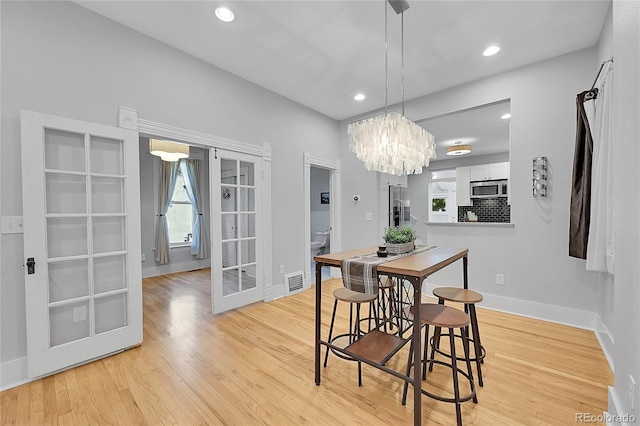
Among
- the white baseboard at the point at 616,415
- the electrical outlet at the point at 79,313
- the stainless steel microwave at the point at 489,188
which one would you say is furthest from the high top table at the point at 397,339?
the stainless steel microwave at the point at 489,188

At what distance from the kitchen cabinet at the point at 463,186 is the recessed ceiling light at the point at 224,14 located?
22.0 feet

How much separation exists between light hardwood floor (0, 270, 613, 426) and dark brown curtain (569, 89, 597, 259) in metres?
0.92

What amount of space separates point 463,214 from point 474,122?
3.22 metres

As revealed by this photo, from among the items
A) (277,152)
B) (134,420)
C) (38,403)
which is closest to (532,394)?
(134,420)

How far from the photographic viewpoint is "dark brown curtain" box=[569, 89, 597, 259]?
2.39 m

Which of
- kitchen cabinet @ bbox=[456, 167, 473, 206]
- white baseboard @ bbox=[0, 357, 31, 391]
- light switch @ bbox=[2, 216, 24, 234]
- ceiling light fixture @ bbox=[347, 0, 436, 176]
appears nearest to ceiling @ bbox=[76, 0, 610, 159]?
ceiling light fixture @ bbox=[347, 0, 436, 176]

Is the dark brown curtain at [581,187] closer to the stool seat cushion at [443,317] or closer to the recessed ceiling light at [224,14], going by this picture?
the stool seat cushion at [443,317]

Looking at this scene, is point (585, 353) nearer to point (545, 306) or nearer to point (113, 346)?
point (545, 306)

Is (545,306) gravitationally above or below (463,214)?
below

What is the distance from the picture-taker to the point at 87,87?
225 centimetres

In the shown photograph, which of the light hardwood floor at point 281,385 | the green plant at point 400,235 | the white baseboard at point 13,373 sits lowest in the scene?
the light hardwood floor at point 281,385

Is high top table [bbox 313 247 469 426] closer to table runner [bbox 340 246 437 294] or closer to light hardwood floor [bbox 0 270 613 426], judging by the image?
table runner [bbox 340 246 437 294]

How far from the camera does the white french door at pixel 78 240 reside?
1946mm

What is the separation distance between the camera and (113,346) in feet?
7.57
